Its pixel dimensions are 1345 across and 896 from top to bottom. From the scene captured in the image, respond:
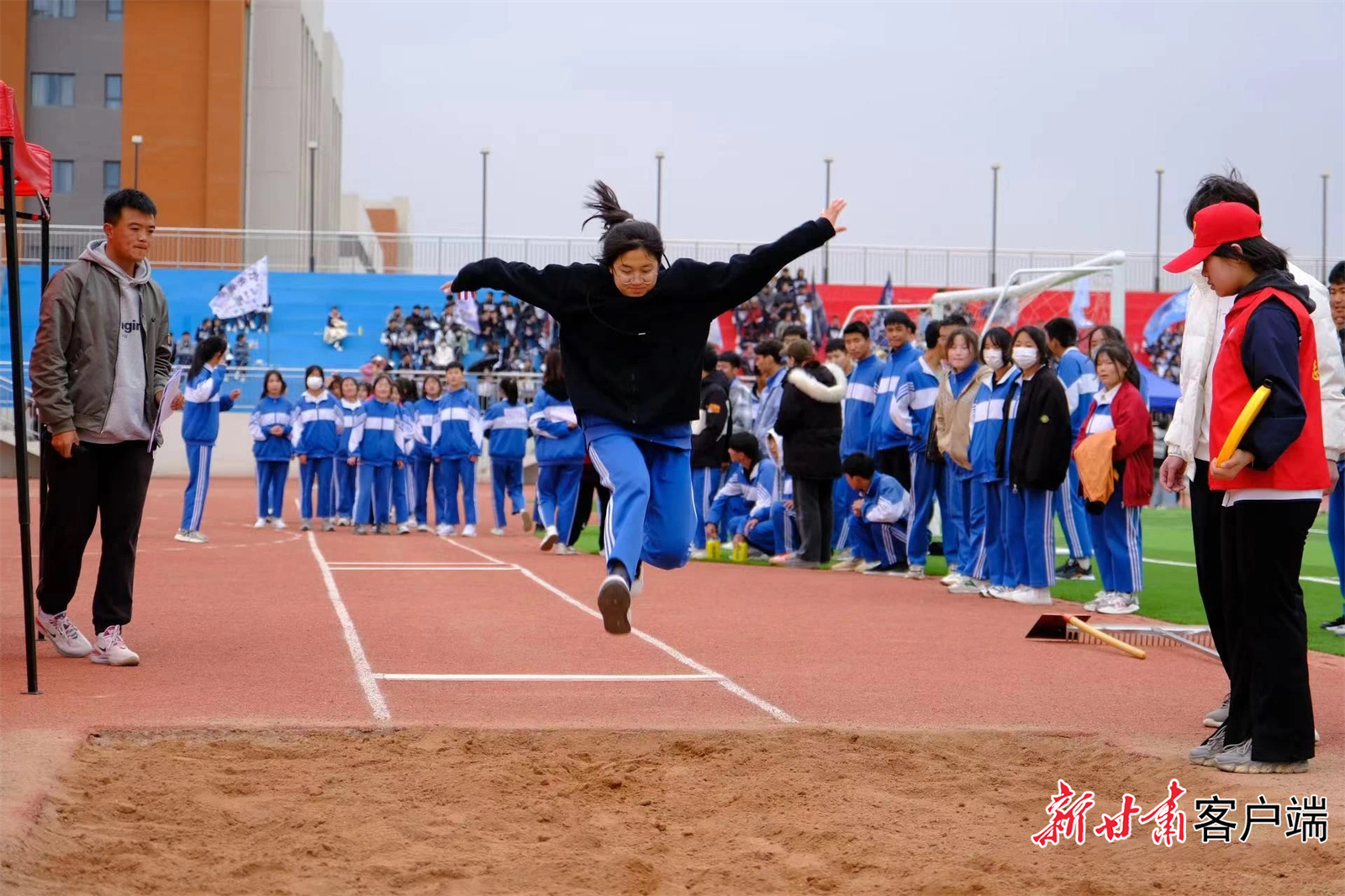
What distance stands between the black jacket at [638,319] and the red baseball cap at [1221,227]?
59.7 inches

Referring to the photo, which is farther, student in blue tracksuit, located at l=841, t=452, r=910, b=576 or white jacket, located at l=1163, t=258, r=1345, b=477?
student in blue tracksuit, located at l=841, t=452, r=910, b=576

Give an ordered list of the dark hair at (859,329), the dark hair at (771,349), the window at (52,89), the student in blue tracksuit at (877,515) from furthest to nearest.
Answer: the window at (52,89)
the dark hair at (771,349)
the student in blue tracksuit at (877,515)
the dark hair at (859,329)

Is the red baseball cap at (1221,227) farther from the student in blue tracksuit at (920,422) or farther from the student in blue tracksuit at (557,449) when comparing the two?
the student in blue tracksuit at (557,449)

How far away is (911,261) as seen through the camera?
4262 cm

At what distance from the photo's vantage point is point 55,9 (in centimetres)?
5200

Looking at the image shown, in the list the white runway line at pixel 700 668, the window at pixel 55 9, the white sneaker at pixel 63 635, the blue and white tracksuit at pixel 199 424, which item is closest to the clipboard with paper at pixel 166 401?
the white sneaker at pixel 63 635

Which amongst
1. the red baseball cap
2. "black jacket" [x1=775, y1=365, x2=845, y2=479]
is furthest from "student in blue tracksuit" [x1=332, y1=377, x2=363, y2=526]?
the red baseball cap

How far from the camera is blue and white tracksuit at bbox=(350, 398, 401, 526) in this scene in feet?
62.6

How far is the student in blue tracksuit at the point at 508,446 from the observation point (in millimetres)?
18625

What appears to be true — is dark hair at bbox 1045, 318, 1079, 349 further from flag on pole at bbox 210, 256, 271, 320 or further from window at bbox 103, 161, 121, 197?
window at bbox 103, 161, 121, 197

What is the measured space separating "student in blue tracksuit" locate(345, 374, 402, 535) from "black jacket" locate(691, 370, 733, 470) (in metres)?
5.75

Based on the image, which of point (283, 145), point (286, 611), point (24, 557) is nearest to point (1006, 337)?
point (286, 611)

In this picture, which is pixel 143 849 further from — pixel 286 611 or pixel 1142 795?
pixel 286 611

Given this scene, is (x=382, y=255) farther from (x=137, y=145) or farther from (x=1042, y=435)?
(x=1042, y=435)
